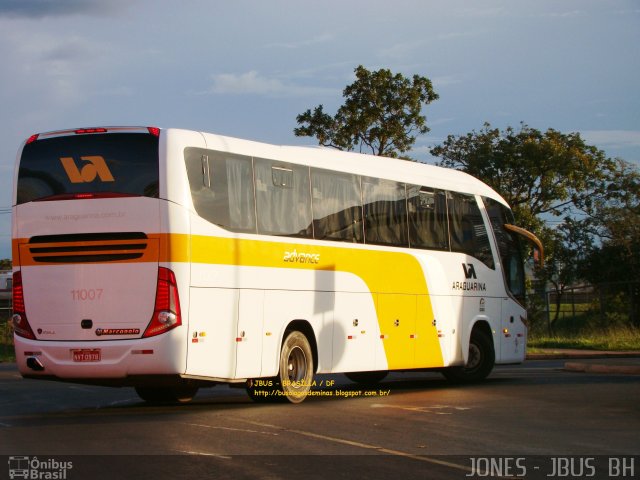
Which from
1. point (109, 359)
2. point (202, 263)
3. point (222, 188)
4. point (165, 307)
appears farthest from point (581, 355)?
point (109, 359)

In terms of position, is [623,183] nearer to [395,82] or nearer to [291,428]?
[395,82]

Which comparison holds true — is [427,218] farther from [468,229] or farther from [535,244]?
[535,244]

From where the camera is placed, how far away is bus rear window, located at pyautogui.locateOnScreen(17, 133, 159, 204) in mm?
14398

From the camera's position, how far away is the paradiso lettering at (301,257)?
1645 cm

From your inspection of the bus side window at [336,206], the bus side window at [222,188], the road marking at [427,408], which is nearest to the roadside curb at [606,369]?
the bus side window at [336,206]

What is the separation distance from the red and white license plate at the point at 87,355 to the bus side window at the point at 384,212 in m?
5.60

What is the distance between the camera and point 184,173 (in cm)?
1447

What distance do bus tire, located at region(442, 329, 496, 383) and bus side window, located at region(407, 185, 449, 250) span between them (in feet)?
7.08

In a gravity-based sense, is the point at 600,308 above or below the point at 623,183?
below

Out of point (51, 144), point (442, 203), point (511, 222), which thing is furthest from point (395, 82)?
point (51, 144)

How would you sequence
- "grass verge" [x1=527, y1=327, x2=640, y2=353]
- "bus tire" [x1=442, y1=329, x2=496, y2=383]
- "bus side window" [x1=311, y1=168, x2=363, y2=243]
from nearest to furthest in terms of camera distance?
1. "bus side window" [x1=311, y1=168, x2=363, y2=243]
2. "bus tire" [x1=442, y1=329, x2=496, y2=383]
3. "grass verge" [x1=527, y1=327, x2=640, y2=353]

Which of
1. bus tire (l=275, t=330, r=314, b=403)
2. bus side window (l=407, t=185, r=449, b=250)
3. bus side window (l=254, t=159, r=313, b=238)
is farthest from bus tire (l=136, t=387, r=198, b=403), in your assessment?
bus side window (l=407, t=185, r=449, b=250)

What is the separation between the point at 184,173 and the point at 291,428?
12.2 ft

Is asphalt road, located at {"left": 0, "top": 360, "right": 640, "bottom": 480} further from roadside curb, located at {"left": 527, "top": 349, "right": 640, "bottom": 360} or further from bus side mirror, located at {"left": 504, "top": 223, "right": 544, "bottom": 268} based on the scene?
roadside curb, located at {"left": 527, "top": 349, "right": 640, "bottom": 360}
